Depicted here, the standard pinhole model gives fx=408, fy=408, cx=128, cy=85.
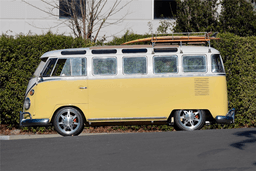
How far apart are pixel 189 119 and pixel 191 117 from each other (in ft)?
0.23

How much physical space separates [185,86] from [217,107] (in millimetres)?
943

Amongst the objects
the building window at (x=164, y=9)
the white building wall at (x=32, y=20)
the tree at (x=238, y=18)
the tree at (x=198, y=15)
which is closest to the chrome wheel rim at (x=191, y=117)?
the tree at (x=238, y=18)

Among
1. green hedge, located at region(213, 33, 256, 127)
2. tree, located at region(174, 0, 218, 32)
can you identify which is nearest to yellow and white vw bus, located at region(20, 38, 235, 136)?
green hedge, located at region(213, 33, 256, 127)

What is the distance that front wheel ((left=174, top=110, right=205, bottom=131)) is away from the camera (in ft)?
33.2

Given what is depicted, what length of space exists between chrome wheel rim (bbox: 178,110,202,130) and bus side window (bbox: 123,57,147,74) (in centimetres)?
144

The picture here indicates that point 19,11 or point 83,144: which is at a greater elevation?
point 19,11

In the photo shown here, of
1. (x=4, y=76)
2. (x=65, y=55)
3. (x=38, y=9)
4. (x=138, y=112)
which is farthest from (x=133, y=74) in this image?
(x=38, y=9)

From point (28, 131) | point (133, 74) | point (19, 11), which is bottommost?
point (28, 131)

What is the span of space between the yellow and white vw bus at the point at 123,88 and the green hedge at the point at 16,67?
188cm

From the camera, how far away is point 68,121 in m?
9.91

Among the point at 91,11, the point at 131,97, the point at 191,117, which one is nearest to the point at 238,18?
the point at 91,11

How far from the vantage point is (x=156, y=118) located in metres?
10.0

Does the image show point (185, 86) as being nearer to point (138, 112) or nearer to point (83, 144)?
point (138, 112)

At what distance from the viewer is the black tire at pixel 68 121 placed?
988 cm
